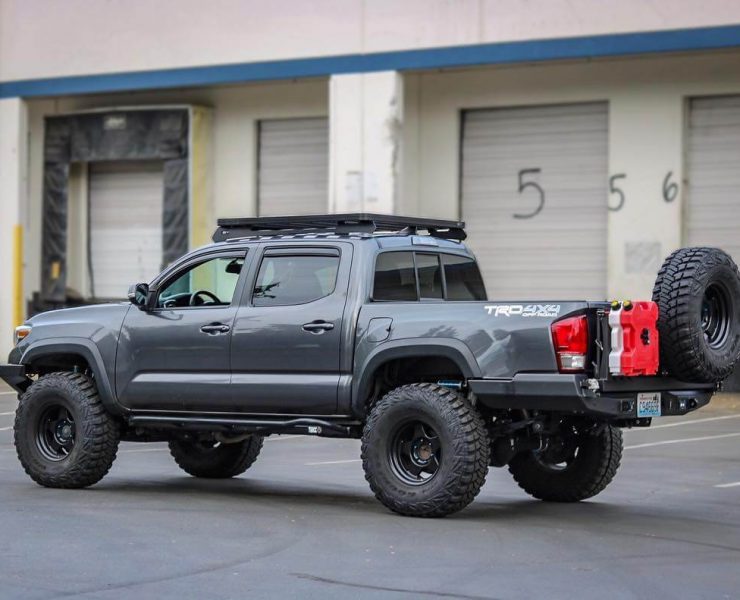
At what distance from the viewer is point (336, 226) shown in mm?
11094

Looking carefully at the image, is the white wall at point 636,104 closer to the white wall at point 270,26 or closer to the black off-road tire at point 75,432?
the white wall at point 270,26

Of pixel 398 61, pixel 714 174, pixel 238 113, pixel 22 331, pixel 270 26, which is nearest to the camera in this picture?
pixel 22 331

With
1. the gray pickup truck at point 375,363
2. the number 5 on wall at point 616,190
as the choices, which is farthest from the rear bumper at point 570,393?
the number 5 on wall at point 616,190

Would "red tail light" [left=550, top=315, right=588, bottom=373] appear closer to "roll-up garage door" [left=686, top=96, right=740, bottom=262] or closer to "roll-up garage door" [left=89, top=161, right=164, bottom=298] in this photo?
"roll-up garage door" [left=686, top=96, right=740, bottom=262]

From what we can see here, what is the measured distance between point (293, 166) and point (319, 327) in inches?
668

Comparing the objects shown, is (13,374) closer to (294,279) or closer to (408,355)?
(294,279)

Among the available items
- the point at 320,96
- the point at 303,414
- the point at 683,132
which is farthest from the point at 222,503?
the point at 320,96

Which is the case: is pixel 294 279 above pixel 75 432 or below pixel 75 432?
above

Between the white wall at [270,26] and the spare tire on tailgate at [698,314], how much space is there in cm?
1293

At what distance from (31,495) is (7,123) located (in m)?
19.0

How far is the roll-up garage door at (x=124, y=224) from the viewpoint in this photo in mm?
28500

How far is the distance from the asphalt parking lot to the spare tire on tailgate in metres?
1.03

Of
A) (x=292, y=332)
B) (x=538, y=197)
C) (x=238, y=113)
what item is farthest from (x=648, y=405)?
(x=238, y=113)

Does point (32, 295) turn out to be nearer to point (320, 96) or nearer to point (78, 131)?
point (78, 131)
